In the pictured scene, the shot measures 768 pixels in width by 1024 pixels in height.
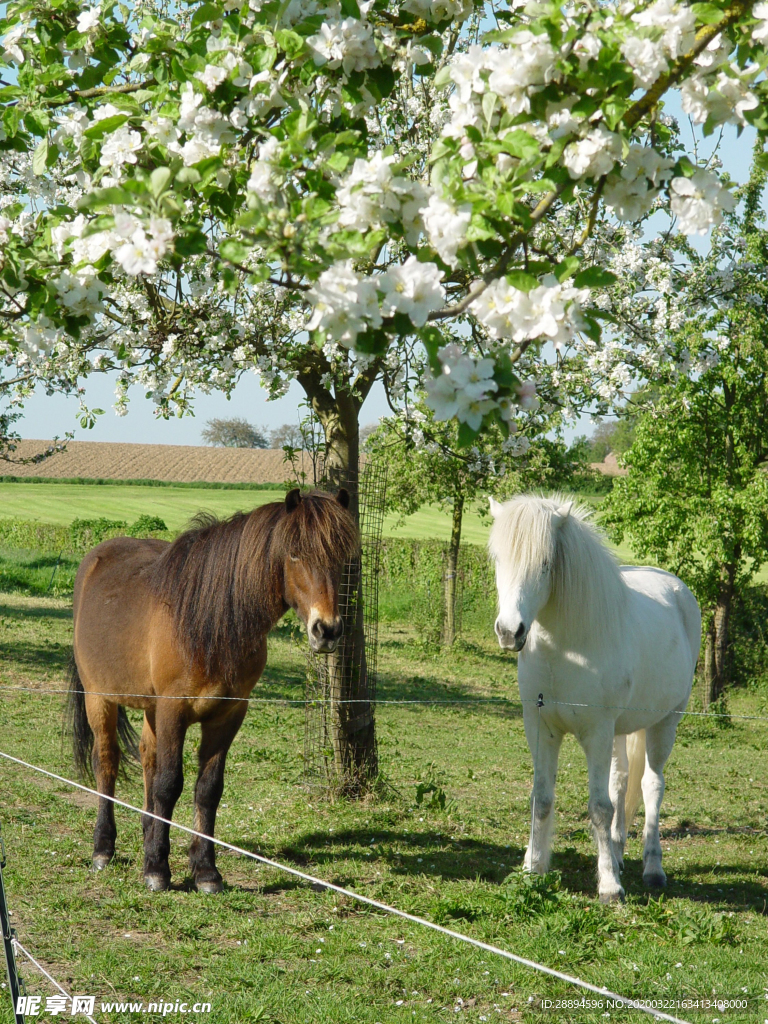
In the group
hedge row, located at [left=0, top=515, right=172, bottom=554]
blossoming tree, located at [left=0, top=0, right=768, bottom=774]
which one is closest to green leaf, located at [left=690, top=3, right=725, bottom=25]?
blossoming tree, located at [left=0, top=0, right=768, bottom=774]

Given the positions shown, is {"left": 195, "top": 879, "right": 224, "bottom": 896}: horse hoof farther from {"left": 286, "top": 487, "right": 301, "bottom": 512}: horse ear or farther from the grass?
{"left": 286, "top": 487, "right": 301, "bottom": 512}: horse ear

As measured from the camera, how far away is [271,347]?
618 centimetres

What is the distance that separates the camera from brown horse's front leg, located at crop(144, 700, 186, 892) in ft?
15.3

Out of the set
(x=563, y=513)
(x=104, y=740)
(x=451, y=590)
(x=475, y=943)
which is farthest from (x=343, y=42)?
(x=451, y=590)

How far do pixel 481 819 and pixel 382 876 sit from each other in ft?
5.62

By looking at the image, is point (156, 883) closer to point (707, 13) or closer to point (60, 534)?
point (707, 13)

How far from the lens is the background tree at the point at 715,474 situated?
13102 mm

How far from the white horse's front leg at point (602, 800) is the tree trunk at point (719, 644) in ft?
34.1

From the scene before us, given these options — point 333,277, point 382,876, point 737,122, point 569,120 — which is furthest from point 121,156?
point 382,876

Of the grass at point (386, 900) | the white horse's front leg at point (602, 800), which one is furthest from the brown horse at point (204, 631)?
the white horse's front leg at point (602, 800)

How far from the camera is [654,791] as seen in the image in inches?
225

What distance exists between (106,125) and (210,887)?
3.86 meters

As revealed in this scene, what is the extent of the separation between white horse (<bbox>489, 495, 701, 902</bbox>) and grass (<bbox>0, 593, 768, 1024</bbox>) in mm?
349

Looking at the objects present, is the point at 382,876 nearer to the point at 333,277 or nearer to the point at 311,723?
the point at 311,723
